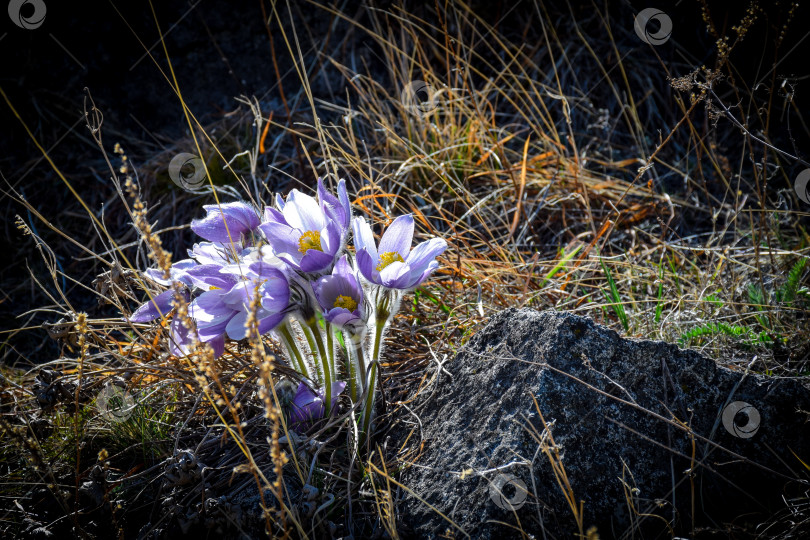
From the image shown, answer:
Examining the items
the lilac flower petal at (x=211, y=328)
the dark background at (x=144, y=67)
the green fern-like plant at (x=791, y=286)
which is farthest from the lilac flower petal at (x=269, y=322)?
the dark background at (x=144, y=67)

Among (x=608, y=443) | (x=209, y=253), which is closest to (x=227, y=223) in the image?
(x=209, y=253)

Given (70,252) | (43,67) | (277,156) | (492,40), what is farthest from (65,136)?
(492,40)

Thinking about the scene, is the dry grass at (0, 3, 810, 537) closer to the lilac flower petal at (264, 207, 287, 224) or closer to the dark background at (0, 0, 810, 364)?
the dark background at (0, 0, 810, 364)

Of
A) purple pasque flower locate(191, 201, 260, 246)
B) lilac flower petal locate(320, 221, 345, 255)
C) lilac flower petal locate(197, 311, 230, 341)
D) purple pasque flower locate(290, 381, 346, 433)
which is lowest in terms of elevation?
purple pasque flower locate(290, 381, 346, 433)

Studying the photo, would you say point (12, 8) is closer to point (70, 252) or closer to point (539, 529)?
point (70, 252)

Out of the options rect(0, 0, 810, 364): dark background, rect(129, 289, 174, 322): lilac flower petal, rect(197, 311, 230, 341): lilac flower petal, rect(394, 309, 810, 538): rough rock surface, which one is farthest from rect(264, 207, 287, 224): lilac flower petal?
rect(0, 0, 810, 364): dark background

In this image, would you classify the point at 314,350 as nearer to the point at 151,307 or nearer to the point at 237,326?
the point at 237,326
